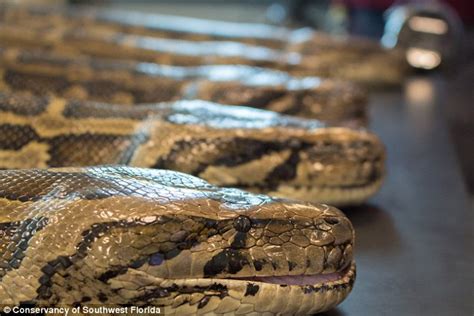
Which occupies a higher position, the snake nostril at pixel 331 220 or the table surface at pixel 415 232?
the snake nostril at pixel 331 220

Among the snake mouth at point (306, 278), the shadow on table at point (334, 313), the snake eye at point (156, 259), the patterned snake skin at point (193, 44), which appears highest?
the snake eye at point (156, 259)

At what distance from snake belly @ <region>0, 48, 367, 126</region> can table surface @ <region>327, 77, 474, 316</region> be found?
0.43 metres

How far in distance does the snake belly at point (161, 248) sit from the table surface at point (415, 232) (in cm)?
30

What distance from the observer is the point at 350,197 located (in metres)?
3.39

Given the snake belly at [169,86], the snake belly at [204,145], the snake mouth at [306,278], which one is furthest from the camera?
the snake belly at [169,86]

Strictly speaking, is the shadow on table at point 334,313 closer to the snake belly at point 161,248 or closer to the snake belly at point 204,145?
the snake belly at point 161,248

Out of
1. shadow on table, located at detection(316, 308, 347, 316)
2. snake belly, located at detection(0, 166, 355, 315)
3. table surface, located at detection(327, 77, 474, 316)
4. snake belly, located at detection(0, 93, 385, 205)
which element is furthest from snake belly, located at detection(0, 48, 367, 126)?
snake belly, located at detection(0, 166, 355, 315)

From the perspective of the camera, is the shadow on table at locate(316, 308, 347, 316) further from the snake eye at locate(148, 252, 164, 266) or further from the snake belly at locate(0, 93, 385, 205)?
the snake belly at locate(0, 93, 385, 205)

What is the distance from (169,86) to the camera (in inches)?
163

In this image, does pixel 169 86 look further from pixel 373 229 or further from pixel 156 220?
pixel 156 220

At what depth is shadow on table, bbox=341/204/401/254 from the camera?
3047mm

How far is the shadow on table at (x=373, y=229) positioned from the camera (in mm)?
3047

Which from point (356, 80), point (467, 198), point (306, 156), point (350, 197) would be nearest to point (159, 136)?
point (306, 156)

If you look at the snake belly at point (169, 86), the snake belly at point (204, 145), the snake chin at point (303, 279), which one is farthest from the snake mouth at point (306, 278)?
the snake belly at point (169, 86)
